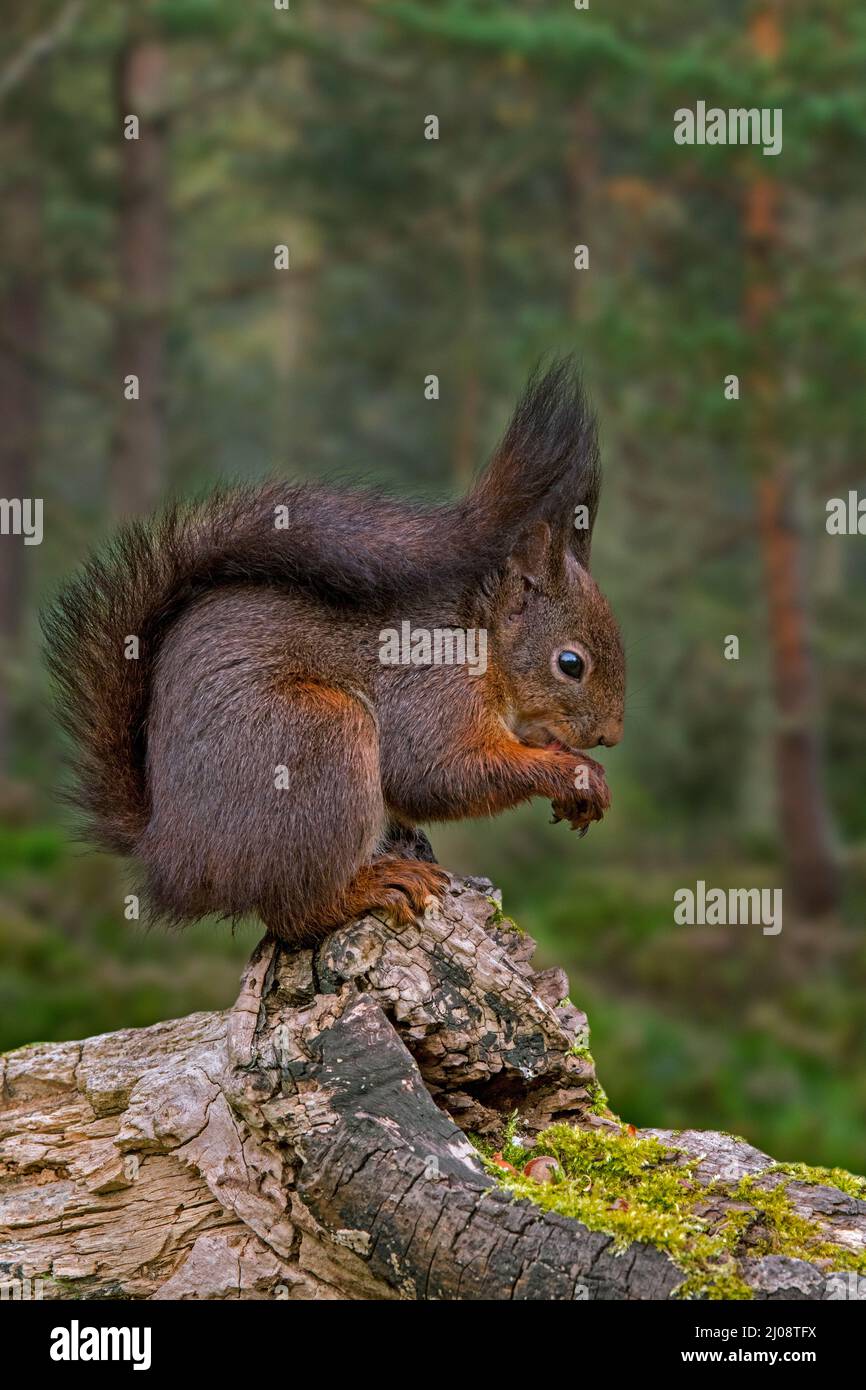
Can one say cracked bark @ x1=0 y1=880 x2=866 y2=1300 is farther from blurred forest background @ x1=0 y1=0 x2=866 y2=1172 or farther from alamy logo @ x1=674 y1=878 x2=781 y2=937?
alamy logo @ x1=674 y1=878 x2=781 y2=937

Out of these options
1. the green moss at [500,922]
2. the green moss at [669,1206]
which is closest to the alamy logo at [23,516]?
the green moss at [500,922]

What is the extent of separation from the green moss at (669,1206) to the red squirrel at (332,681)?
0.59 m

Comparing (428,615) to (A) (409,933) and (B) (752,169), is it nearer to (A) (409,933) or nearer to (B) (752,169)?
(A) (409,933)

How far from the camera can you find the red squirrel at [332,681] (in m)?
2.90

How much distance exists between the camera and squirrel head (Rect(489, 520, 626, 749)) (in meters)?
3.32

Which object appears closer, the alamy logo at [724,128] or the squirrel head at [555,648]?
the squirrel head at [555,648]

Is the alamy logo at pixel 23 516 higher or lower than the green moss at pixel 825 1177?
higher

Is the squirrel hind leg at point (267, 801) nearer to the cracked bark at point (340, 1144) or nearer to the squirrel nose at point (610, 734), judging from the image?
the cracked bark at point (340, 1144)

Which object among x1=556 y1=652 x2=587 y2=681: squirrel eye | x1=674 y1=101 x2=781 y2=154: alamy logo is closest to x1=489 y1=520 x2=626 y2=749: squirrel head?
x1=556 y1=652 x2=587 y2=681: squirrel eye

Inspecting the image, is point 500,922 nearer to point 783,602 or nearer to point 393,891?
point 393,891

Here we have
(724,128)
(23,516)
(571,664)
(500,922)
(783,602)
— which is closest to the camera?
(500,922)

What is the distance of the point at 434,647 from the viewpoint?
323cm

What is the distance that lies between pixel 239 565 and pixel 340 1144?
1229mm

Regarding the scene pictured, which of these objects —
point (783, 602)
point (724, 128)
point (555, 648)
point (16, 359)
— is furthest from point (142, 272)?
point (555, 648)
